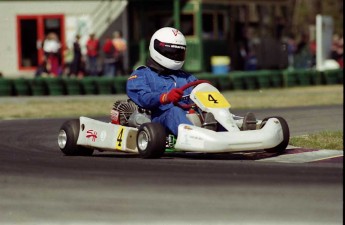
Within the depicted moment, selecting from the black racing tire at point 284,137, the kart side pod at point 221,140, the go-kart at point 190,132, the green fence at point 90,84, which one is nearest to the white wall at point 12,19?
the green fence at point 90,84

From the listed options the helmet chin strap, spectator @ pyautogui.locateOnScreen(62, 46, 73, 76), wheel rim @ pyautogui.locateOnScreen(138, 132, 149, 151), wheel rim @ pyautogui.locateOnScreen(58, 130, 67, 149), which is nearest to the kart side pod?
wheel rim @ pyautogui.locateOnScreen(138, 132, 149, 151)

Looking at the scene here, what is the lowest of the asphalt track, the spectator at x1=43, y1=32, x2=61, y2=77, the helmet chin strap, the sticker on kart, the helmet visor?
the spectator at x1=43, y1=32, x2=61, y2=77

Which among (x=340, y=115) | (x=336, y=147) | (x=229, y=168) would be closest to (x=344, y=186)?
(x=229, y=168)

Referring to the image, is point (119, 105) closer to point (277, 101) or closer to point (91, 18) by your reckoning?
point (277, 101)

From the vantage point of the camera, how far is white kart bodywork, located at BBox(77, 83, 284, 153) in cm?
1033

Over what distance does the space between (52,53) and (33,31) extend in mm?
4536

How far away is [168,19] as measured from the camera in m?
37.1

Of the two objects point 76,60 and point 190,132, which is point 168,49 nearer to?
point 190,132

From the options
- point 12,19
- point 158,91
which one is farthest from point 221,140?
point 12,19

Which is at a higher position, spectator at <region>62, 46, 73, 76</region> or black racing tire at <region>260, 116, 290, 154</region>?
black racing tire at <region>260, 116, 290, 154</region>

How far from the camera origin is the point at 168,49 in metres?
11.6

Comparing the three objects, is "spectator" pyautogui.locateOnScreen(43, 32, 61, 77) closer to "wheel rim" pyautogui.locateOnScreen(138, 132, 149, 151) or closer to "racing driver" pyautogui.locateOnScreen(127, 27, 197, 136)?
"racing driver" pyautogui.locateOnScreen(127, 27, 197, 136)

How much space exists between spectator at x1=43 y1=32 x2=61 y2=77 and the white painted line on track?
21.3m

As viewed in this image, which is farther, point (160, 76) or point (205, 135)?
point (160, 76)
